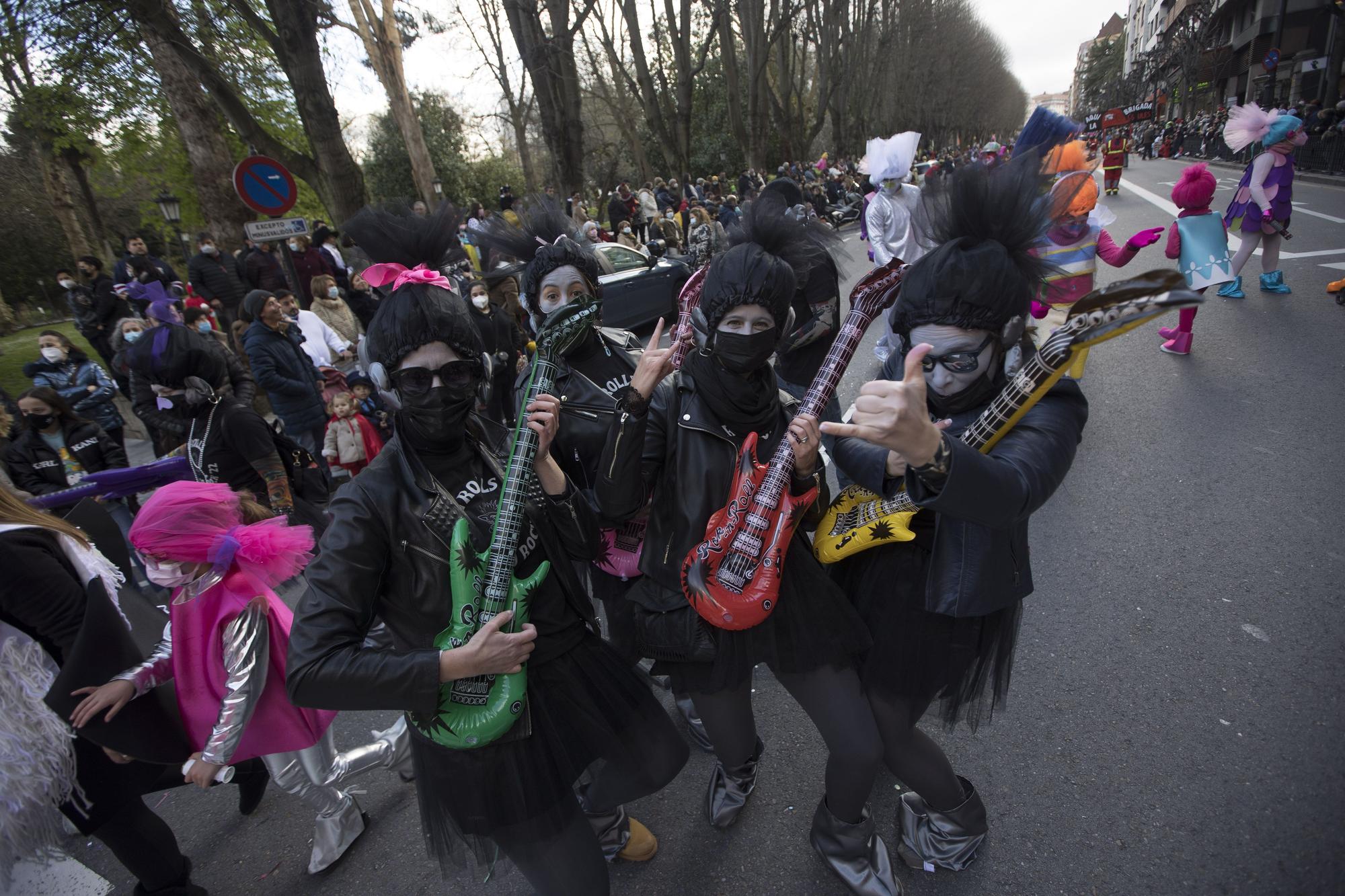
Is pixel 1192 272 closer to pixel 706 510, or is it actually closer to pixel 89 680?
pixel 706 510

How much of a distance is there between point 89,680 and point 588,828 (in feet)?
5.35

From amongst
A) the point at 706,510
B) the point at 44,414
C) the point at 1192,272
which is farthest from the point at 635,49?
the point at 706,510

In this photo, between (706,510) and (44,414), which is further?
(44,414)

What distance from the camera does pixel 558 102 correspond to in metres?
13.3

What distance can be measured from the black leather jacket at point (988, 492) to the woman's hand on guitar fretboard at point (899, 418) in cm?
10

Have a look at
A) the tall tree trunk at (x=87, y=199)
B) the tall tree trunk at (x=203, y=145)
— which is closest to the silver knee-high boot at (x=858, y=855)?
the tall tree trunk at (x=203, y=145)

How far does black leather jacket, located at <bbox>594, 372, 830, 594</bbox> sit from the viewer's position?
203 centimetres

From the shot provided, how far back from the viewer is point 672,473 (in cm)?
212

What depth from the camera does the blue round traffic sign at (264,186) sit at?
6.59m

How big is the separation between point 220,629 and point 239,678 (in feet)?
0.60

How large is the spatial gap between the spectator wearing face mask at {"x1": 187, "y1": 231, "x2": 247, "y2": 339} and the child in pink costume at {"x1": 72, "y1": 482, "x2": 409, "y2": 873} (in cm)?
911

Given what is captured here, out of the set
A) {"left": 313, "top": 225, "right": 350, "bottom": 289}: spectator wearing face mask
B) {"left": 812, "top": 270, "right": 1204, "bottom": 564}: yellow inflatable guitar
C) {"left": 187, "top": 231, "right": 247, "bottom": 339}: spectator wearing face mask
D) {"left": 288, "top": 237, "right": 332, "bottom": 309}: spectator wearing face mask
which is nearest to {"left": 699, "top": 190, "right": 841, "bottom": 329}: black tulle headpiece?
{"left": 812, "top": 270, "right": 1204, "bottom": 564}: yellow inflatable guitar

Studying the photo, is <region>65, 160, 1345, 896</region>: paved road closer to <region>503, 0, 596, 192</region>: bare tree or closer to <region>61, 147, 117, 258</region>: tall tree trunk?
<region>503, 0, 596, 192</region>: bare tree

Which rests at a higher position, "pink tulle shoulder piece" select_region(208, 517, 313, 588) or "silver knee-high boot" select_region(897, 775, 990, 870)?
"pink tulle shoulder piece" select_region(208, 517, 313, 588)
